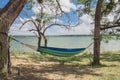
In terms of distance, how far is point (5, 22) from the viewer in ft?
21.4

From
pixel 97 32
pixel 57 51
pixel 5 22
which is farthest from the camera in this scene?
pixel 97 32

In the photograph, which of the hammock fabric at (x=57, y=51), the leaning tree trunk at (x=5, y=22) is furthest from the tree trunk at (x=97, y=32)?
the leaning tree trunk at (x=5, y=22)

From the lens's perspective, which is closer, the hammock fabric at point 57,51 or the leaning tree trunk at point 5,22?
the leaning tree trunk at point 5,22

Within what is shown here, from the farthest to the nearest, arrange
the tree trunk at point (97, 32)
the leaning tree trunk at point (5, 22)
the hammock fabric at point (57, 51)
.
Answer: the tree trunk at point (97, 32), the hammock fabric at point (57, 51), the leaning tree trunk at point (5, 22)

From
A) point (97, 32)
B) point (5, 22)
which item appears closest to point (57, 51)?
point (97, 32)

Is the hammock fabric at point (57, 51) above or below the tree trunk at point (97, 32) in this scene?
below

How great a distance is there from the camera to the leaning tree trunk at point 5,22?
652 centimetres

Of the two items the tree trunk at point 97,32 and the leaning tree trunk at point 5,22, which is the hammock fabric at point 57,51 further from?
the leaning tree trunk at point 5,22

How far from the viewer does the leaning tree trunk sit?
257 inches

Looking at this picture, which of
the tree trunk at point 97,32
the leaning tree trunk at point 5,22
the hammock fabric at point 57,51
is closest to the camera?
the leaning tree trunk at point 5,22

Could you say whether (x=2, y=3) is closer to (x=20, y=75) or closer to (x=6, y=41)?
(x=6, y=41)

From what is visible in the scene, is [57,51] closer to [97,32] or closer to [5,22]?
[97,32]

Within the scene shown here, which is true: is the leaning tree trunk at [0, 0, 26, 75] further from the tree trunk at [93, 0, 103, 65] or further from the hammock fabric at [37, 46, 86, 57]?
the tree trunk at [93, 0, 103, 65]

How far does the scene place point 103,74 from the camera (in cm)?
776
